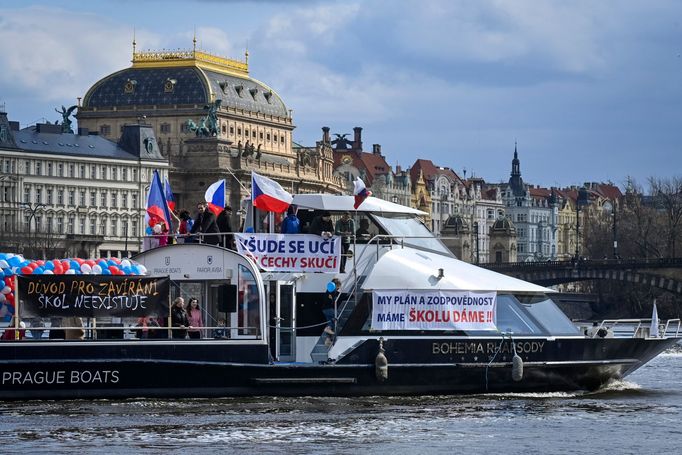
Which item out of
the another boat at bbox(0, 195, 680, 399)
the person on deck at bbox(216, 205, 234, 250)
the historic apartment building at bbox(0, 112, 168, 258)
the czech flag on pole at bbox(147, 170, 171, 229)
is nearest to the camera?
the another boat at bbox(0, 195, 680, 399)

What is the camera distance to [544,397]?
37156 mm

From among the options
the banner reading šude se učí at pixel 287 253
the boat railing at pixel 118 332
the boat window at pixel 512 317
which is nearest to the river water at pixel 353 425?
the boat railing at pixel 118 332

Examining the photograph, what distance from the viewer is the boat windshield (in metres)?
37.2

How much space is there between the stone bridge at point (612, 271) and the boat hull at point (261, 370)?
292 feet

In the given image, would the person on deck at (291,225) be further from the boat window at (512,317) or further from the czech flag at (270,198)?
the boat window at (512,317)

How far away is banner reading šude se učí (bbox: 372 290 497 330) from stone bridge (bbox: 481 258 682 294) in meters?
89.5

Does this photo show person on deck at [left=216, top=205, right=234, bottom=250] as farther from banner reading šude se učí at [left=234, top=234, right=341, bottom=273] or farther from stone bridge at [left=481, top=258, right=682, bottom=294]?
stone bridge at [left=481, top=258, right=682, bottom=294]

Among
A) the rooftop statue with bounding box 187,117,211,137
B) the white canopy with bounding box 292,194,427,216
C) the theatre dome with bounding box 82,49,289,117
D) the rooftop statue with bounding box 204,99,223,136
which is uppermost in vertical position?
the theatre dome with bounding box 82,49,289,117

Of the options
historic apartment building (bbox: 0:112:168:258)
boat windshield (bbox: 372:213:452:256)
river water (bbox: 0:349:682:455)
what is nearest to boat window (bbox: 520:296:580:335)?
river water (bbox: 0:349:682:455)

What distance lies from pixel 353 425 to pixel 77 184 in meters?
126

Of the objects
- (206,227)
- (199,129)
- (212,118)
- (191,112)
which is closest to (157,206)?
(206,227)

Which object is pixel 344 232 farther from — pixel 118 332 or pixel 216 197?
pixel 118 332

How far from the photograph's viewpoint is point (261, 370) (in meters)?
35.2

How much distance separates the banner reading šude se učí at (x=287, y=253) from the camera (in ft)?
118
